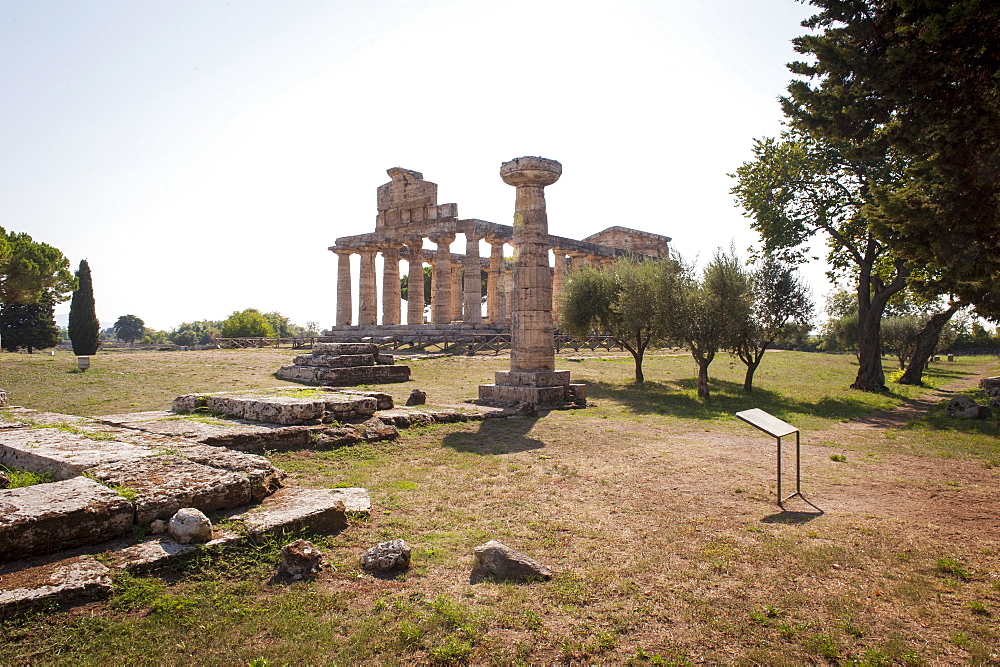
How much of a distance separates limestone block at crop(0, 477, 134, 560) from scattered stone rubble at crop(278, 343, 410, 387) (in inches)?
475

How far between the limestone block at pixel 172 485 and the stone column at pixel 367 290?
33.3 meters

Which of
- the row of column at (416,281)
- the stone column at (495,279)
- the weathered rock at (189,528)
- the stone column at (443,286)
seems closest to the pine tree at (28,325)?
the row of column at (416,281)

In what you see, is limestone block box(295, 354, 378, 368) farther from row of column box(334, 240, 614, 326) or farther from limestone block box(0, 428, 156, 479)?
row of column box(334, 240, 614, 326)

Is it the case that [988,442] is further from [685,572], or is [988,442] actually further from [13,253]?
[13,253]

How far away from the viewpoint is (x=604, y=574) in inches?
179

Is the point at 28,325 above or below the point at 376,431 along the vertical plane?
above

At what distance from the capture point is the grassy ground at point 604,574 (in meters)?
3.49

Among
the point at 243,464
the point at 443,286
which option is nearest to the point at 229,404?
the point at 243,464

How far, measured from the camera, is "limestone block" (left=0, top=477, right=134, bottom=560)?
4.11 meters

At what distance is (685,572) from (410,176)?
35.1 metres

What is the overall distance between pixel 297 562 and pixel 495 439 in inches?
243

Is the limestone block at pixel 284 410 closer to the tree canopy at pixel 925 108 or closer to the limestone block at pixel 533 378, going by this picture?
the limestone block at pixel 533 378

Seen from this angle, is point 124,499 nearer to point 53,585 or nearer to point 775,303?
point 53,585

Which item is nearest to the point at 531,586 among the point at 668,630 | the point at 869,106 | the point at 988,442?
the point at 668,630
